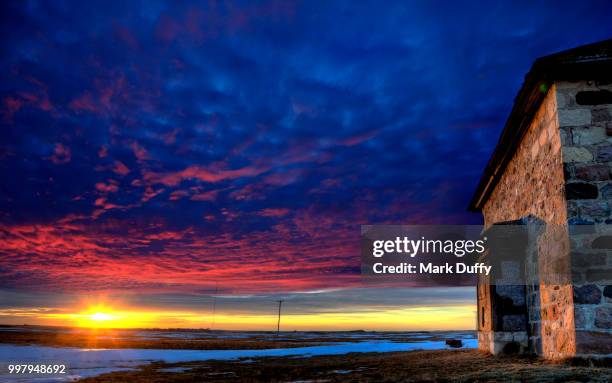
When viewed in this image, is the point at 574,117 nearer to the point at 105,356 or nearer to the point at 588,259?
the point at 588,259

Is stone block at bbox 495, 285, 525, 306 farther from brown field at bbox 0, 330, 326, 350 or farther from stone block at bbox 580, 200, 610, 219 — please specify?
brown field at bbox 0, 330, 326, 350

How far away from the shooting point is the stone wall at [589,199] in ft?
19.2

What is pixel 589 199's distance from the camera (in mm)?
6191

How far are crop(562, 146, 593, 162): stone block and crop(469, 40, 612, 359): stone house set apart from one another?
0.5 inches

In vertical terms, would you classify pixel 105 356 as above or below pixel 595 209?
below

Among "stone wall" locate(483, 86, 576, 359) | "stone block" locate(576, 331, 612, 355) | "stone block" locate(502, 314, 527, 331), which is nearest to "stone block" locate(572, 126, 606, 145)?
"stone wall" locate(483, 86, 576, 359)

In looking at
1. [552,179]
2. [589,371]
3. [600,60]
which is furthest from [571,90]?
[589,371]

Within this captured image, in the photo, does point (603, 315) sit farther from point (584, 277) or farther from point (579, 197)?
point (579, 197)

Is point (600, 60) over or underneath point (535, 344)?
Result: over

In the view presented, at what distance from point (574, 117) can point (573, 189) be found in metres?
1.08

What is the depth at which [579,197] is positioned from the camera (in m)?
6.21

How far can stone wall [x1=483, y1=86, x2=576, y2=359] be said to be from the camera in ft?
21.0

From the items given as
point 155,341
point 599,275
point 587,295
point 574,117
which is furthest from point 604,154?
point 155,341

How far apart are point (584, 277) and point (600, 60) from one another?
3.06 metres
